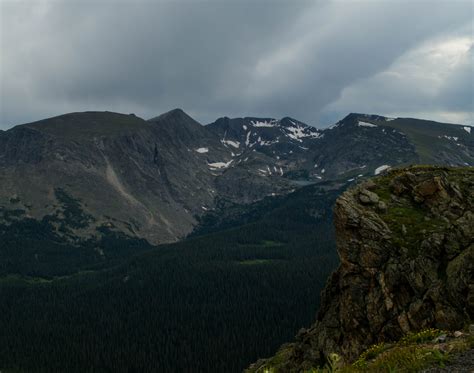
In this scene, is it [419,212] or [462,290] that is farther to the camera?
[419,212]

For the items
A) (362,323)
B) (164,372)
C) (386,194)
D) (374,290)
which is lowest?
(164,372)

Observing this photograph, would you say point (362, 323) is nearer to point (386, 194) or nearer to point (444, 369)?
point (386, 194)

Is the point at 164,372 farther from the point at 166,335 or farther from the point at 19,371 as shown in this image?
the point at 19,371

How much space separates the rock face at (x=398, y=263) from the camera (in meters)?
38.0

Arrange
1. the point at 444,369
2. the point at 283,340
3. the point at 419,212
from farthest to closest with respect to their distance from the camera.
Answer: the point at 283,340, the point at 419,212, the point at 444,369

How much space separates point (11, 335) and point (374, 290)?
203862 millimetres

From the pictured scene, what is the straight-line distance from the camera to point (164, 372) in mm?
158375

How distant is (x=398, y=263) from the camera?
4291 centimetres

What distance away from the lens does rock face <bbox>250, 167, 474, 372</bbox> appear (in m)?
38.0

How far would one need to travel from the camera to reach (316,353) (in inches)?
1953

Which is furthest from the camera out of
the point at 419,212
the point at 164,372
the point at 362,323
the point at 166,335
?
the point at 166,335

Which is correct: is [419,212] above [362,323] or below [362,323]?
above

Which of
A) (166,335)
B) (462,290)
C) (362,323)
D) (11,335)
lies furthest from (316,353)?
(11,335)

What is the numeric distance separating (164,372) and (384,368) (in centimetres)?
15596
